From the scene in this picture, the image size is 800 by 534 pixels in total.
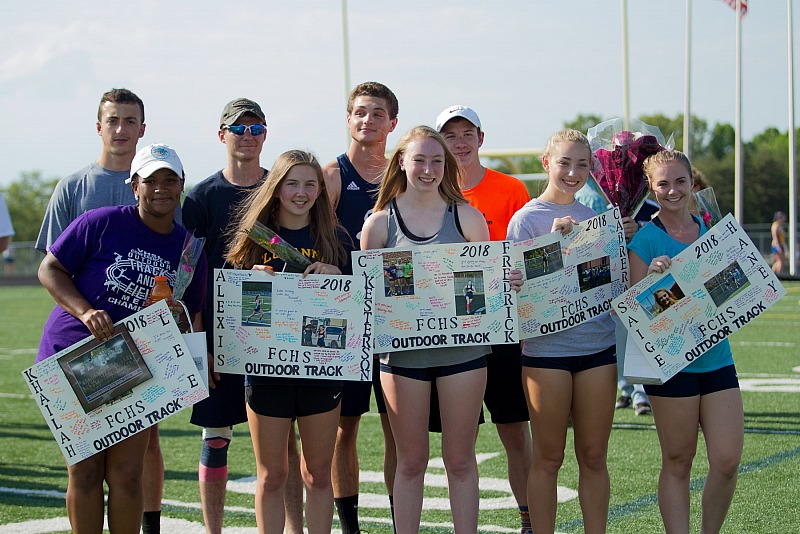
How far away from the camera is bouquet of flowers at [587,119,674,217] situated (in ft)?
15.9

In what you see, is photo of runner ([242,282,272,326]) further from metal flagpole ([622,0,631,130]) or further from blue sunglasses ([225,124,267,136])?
metal flagpole ([622,0,631,130])

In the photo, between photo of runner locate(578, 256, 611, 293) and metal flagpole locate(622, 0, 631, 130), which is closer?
photo of runner locate(578, 256, 611, 293)

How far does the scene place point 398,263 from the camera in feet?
14.7

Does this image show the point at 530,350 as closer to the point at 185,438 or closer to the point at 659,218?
the point at 659,218

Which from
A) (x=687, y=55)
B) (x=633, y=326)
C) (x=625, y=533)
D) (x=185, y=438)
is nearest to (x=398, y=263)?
(x=633, y=326)

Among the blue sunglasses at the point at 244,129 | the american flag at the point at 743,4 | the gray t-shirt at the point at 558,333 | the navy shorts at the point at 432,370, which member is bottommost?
the navy shorts at the point at 432,370

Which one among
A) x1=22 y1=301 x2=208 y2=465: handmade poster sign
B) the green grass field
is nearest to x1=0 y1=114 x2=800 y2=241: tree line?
the green grass field

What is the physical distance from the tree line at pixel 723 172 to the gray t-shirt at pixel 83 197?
3851 cm

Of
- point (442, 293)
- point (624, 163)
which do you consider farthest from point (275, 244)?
point (624, 163)

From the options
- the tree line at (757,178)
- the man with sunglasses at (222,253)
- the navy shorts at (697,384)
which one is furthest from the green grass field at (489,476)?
the tree line at (757,178)

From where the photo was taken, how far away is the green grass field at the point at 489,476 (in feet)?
18.2

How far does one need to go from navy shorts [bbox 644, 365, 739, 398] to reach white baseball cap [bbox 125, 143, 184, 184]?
2.37 metres

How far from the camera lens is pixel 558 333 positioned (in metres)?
4.59

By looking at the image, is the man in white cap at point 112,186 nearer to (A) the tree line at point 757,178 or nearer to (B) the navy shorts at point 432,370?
(B) the navy shorts at point 432,370
